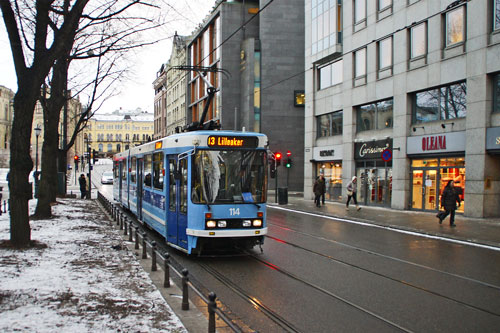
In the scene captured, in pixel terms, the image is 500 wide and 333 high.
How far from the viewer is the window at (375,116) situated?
25612 millimetres

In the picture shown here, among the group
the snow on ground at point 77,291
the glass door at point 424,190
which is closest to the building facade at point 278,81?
the glass door at point 424,190

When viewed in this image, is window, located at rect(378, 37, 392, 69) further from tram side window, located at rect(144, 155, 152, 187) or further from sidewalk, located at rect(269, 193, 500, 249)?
tram side window, located at rect(144, 155, 152, 187)

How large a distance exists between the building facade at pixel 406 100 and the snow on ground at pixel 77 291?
1422 cm

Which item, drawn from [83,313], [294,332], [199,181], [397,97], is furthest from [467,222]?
[83,313]

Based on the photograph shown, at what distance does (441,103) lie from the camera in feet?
71.7

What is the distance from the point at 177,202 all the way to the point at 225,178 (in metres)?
1.52

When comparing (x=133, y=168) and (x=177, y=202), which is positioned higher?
(x=133, y=168)

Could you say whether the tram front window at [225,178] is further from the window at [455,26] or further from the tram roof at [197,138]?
the window at [455,26]

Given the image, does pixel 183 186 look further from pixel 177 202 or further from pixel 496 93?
pixel 496 93

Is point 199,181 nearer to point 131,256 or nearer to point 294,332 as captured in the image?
point 131,256

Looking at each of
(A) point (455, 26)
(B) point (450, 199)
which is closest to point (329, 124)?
(A) point (455, 26)

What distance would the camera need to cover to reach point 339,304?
23.2 ft

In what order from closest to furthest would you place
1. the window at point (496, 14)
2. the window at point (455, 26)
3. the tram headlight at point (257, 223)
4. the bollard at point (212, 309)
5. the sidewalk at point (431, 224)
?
1. the bollard at point (212, 309)
2. the tram headlight at point (257, 223)
3. the sidewalk at point (431, 224)
4. the window at point (496, 14)
5. the window at point (455, 26)

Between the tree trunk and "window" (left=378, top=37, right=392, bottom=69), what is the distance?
19.8 metres
